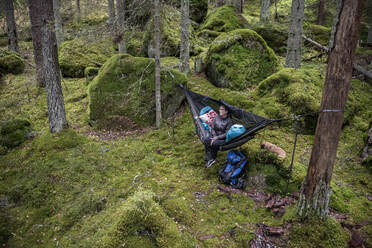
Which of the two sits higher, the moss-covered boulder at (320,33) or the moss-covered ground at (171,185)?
the moss-covered boulder at (320,33)

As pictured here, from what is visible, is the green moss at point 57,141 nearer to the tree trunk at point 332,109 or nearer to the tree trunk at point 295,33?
the tree trunk at point 332,109

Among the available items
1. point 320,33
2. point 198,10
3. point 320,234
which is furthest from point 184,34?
point 198,10

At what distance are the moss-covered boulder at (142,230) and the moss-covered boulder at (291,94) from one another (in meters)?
3.65

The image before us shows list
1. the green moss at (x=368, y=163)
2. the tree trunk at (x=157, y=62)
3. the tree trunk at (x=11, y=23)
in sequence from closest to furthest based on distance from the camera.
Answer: the green moss at (x=368, y=163) → the tree trunk at (x=157, y=62) → the tree trunk at (x=11, y=23)

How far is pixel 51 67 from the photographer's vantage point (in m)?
4.93

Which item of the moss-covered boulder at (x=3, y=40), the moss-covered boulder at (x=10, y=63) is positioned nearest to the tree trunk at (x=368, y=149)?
the moss-covered boulder at (x=10, y=63)

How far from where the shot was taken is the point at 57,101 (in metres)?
5.25

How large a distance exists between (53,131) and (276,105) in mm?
5593

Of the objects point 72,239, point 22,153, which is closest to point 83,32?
point 22,153

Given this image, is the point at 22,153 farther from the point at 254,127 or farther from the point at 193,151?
the point at 254,127

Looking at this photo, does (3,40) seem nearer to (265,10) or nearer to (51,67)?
(51,67)

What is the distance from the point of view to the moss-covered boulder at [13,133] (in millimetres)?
5324

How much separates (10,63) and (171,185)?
10.8 m

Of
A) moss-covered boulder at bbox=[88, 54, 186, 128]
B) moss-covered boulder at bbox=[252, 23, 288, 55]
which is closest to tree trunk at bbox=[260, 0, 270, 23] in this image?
moss-covered boulder at bbox=[252, 23, 288, 55]
